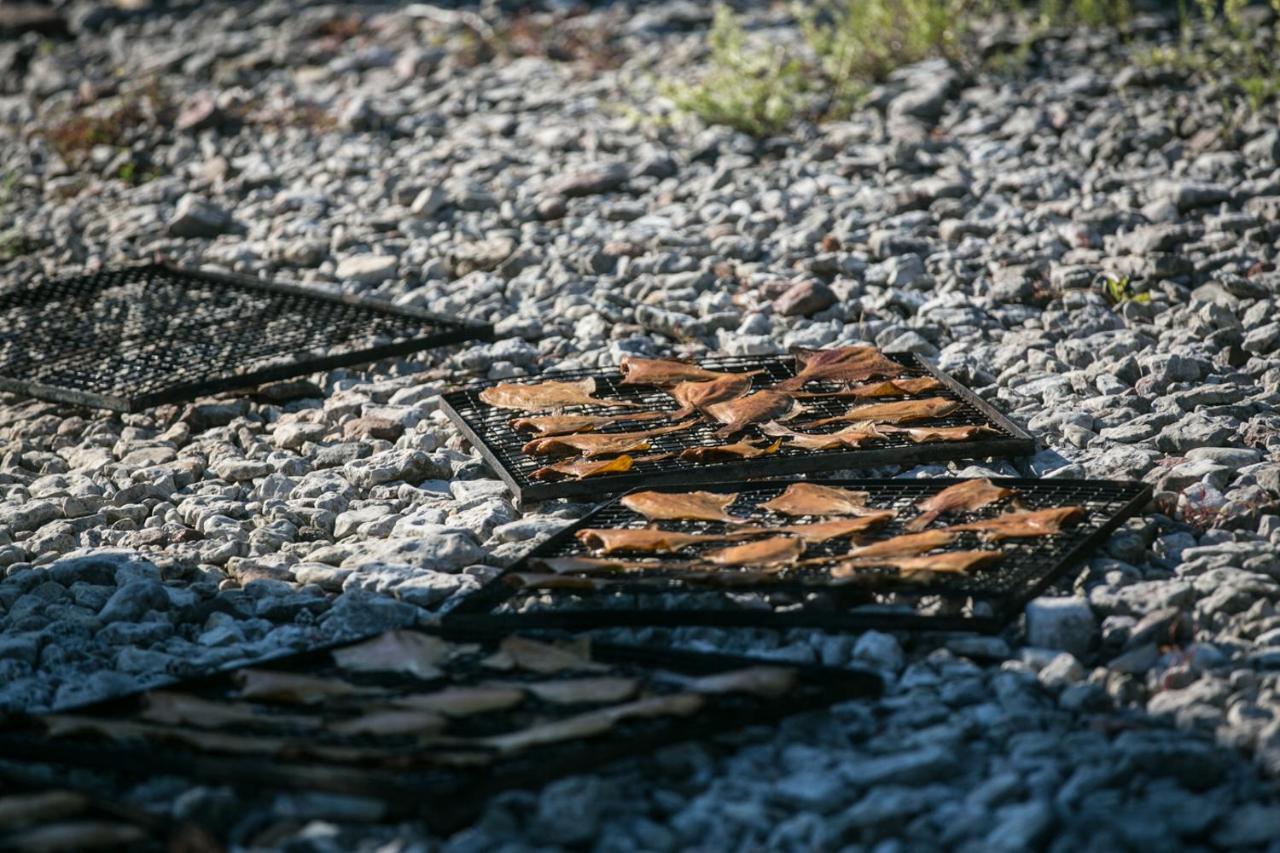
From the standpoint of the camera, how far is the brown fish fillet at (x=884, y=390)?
4496 mm

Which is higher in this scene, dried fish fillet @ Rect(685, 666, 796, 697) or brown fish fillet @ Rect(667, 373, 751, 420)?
dried fish fillet @ Rect(685, 666, 796, 697)

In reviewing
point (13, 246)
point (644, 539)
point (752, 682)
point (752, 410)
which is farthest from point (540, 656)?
point (13, 246)

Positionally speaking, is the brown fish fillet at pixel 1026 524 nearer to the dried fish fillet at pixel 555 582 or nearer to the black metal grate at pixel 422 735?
the black metal grate at pixel 422 735

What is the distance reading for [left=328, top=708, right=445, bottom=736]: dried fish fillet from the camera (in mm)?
Answer: 2734

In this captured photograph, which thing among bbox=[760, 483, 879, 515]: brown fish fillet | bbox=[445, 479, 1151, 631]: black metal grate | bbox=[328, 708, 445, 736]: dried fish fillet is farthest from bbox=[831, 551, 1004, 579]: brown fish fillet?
bbox=[328, 708, 445, 736]: dried fish fillet

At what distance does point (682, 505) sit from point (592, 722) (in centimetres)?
109

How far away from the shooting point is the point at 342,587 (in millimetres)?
3697

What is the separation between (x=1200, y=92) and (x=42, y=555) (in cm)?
518

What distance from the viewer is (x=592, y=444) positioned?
4.19m

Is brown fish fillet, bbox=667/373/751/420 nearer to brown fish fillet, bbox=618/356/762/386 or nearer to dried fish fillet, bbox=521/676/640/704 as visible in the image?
brown fish fillet, bbox=618/356/762/386

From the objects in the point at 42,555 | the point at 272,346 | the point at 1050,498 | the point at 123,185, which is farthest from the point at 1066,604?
the point at 123,185

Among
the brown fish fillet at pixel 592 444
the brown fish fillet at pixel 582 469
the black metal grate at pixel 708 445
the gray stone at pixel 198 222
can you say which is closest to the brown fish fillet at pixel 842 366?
the black metal grate at pixel 708 445

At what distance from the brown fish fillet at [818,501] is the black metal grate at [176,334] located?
1851 millimetres

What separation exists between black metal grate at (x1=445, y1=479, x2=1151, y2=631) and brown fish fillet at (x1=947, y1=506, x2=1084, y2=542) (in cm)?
2
